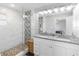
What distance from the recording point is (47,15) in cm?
124

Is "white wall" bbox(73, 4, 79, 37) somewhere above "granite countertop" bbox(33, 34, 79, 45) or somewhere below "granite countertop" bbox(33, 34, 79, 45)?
above

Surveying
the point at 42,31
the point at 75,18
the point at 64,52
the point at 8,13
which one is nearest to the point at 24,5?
the point at 8,13

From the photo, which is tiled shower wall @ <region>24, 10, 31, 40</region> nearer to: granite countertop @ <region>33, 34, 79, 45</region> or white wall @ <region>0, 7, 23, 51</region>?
white wall @ <region>0, 7, 23, 51</region>

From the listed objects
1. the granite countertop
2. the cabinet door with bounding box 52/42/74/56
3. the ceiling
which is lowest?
the cabinet door with bounding box 52/42/74/56

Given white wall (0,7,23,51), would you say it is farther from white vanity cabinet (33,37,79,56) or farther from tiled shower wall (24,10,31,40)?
white vanity cabinet (33,37,79,56)

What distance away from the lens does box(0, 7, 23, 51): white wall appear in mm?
1126

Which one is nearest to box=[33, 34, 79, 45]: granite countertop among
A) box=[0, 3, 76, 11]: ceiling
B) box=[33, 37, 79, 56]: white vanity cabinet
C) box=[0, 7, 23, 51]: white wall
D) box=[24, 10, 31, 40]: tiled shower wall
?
box=[33, 37, 79, 56]: white vanity cabinet

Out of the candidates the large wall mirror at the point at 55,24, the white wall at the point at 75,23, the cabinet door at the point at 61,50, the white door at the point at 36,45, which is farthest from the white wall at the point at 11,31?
the white wall at the point at 75,23

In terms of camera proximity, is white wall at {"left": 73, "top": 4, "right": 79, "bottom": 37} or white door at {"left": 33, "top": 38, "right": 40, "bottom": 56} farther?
white door at {"left": 33, "top": 38, "right": 40, "bottom": 56}

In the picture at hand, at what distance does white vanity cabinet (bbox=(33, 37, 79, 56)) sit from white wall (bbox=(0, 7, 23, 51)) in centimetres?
27

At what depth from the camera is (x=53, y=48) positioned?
1.26m

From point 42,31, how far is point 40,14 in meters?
0.26

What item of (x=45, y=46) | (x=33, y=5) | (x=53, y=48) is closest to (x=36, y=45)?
(x=45, y=46)

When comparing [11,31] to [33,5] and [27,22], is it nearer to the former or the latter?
[27,22]
